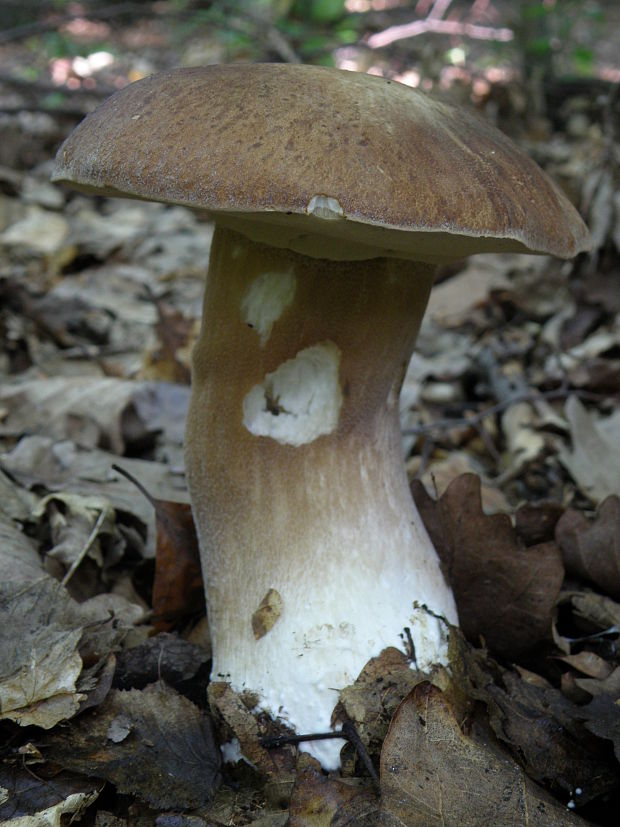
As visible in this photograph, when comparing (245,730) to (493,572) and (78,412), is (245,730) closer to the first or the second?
(493,572)

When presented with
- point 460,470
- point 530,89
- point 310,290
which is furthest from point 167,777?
point 530,89

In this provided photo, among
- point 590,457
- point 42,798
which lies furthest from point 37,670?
point 590,457

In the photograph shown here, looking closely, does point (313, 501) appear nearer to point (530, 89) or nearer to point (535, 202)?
point (535, 202)

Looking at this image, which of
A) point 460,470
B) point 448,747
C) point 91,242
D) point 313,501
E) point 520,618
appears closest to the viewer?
point 448,747

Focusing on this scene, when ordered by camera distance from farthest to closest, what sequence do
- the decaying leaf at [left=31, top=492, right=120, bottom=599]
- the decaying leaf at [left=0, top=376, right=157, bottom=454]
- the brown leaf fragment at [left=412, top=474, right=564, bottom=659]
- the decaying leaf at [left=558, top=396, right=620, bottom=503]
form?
the decaying leaf at [left=0, top=376, right=157, bottom=454] → the decaying leaf at [left=558, top=396, right=620, bottom=503] → the decaying leaf at [left=31, top=492, right=120, bottom=599] → the brown leaf fragment at [left=412, top=474, right=564, bottom=659]

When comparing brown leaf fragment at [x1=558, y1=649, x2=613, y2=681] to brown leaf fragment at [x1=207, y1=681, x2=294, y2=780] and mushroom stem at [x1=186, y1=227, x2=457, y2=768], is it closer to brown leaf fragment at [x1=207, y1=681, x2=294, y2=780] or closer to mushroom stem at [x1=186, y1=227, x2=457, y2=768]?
mushroom stem at [x1=186, y1=227, x2=457, y2=768]

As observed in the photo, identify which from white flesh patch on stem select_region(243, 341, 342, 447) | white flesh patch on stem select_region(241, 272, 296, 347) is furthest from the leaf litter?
white flesh patch on stem select_region(241, 272, 296, 347)
